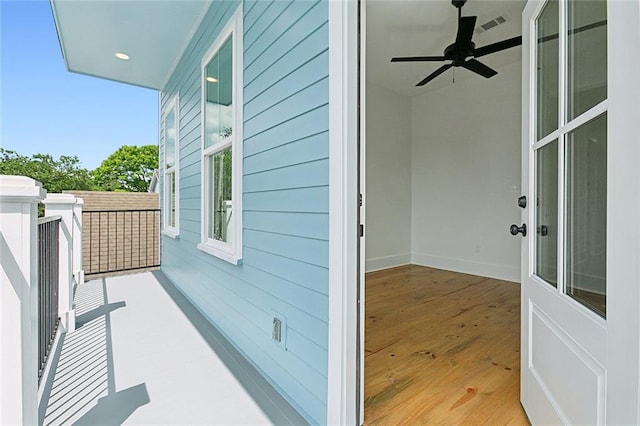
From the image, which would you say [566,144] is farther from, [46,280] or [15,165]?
[15,165]

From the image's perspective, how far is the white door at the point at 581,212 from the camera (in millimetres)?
743

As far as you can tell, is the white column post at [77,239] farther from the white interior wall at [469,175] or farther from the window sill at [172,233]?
the white interior wall at [469,175]

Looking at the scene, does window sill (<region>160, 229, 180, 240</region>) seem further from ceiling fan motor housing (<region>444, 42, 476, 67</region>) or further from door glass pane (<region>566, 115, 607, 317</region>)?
door glass pane (<region>566, 115, 607, 317</region>)

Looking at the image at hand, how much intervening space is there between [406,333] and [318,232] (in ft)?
5.15

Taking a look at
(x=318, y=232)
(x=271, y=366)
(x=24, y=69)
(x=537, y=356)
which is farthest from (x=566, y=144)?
(x=24, y=69)

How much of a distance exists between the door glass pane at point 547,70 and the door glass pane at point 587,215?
231mm

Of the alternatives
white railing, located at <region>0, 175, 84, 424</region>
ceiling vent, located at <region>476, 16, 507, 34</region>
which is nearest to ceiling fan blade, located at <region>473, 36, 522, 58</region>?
ceiling vent, located at <region>476, 16, 507, 34</region>

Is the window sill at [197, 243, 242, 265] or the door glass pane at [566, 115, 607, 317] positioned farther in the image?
the window sill at [197, 243, 242, 265]

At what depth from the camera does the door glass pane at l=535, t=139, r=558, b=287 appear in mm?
1291

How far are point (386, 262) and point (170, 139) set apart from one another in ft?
12.4

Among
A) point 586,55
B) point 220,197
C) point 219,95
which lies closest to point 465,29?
point 586,55

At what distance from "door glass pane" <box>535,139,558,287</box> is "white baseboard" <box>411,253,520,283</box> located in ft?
10.9

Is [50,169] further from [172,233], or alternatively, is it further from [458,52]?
[458,52]

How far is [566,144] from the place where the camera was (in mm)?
1188
